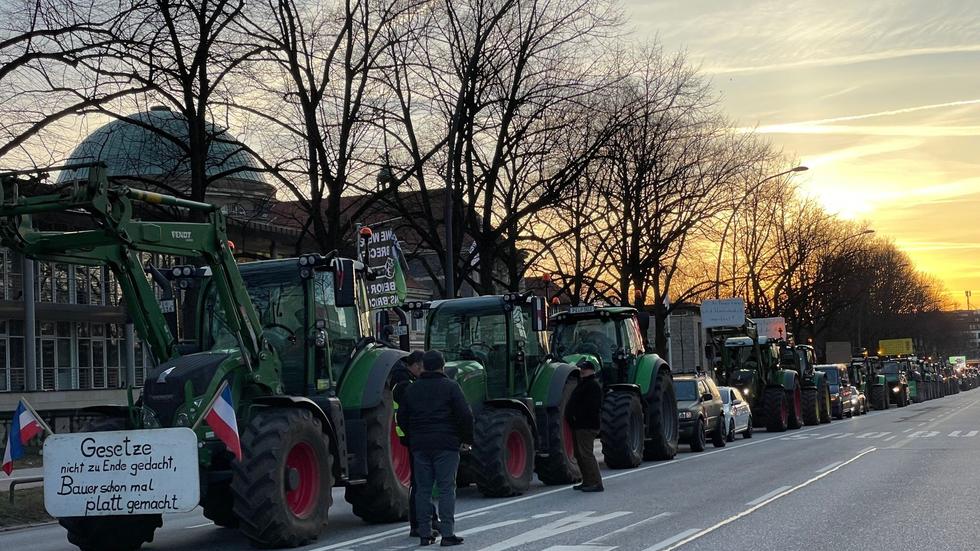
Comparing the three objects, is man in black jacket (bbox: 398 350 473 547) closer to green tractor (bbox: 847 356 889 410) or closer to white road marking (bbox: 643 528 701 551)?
white road marking (bbox: 643 528 701 551)

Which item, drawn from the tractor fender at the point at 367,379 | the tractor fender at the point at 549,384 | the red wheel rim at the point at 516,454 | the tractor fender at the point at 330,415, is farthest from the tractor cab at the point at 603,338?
the tractor fender at the point at 330,415

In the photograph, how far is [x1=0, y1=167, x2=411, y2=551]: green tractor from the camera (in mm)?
10961

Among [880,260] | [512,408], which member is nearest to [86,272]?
[512,408]

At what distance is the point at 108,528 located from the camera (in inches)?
466

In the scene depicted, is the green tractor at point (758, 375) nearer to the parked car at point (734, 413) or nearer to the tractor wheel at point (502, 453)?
the parked car at point (734, 413)

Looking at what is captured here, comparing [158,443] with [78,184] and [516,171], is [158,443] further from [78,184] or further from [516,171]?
[516,171]

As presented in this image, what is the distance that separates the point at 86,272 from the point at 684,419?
32.4m

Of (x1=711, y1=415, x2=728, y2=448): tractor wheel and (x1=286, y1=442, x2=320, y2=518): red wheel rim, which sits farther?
(x1=711, y1=415, x2=728, y2=448): tractor wheel

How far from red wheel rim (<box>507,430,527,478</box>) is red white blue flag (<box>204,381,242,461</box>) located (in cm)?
623

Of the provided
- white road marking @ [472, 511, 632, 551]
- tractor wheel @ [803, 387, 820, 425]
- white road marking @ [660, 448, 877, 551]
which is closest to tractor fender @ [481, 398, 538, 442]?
white road marking @ [472, 511, 632, 551]

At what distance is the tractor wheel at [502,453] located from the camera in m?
15.7

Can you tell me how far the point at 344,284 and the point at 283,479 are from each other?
208 cm

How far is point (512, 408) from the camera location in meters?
16.7

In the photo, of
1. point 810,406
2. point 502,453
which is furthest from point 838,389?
point 502,453
